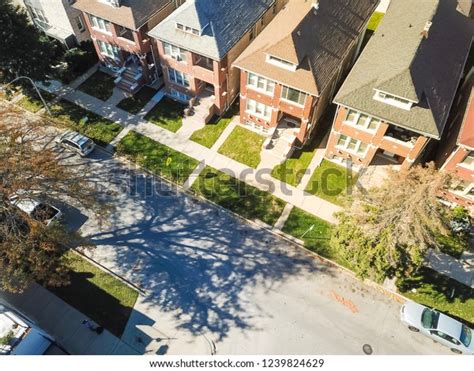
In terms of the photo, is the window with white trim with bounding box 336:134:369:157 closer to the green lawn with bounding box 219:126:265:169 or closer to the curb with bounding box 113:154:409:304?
the green lawn with bounding box 219:126:265:169

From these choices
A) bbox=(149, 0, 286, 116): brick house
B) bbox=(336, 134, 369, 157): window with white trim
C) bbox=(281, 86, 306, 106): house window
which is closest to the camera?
bbox=(281, 86, 306, 106): house window

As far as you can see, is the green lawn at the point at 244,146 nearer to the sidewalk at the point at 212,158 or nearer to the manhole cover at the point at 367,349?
the sidewalk at the point at 212,158

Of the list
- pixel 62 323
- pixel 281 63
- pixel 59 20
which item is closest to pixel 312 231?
pixel 281 63

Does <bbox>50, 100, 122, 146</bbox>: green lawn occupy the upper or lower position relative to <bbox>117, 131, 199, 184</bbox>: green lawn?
upper

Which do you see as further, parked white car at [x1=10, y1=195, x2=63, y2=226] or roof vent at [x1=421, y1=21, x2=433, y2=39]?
roof vent at [x1=421, y1=21, x2=433, y2=39]

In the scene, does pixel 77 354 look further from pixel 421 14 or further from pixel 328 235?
pixel 421 14

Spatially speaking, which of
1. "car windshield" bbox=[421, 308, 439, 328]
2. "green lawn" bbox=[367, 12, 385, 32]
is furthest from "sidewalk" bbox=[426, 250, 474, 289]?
"green lawn" bbox=[367, 12, 385, 32]
